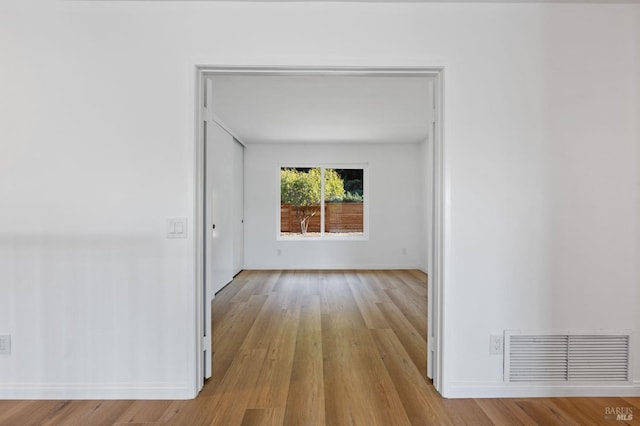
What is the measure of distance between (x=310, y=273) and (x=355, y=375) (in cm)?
390

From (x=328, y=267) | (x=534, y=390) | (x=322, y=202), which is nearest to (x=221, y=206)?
(x=322, y=202)

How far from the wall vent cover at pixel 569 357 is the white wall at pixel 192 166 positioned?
0.29ft

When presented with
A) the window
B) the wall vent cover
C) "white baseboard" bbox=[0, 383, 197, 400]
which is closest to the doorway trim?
"white baseboard" bbox=[0, 383, 197, 400]

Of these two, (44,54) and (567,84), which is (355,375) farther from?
(44,54)

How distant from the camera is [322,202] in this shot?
680cm

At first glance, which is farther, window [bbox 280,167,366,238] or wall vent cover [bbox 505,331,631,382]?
window [bbox 280,167,366,238]

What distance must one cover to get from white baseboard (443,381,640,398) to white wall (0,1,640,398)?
2 cm

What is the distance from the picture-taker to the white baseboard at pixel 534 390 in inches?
82.4

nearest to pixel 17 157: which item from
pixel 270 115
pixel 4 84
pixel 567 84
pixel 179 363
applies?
pixel 4 84

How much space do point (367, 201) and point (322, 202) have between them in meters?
0.92

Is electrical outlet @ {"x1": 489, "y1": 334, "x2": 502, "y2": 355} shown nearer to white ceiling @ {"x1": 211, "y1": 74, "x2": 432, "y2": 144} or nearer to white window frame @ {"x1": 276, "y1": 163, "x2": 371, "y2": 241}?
white ceiling @ {"x1": 211, "y1": 74, "x2": 432, "y2": 144}

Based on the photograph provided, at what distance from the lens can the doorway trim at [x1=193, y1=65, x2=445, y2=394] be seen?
2.11 m

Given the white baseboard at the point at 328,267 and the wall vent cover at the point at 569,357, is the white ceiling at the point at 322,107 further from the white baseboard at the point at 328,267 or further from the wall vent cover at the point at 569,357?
the white baseboard at the point at 328,267

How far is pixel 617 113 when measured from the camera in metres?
2.10
